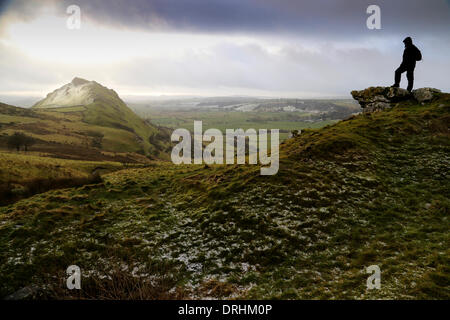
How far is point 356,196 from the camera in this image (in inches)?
788

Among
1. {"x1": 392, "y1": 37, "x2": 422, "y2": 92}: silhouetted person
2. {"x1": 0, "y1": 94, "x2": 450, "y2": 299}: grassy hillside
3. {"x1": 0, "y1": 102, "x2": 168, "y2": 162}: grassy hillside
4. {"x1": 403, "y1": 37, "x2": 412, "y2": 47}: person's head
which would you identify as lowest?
{"x1": 0, "y1": 94, "x2": 450, "y2": 299}: grassy hillside

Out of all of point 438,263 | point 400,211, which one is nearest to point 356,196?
point 400,211

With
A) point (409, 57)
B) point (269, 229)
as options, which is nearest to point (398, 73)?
point (409, 57)

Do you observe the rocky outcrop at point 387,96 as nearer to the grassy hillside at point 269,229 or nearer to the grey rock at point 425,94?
the grey rock at point 425,94

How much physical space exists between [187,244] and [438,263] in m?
14.5

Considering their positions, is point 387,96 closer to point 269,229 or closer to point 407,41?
point 407,41

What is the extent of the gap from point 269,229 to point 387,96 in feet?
111

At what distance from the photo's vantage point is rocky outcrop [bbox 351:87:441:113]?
34.8 metres

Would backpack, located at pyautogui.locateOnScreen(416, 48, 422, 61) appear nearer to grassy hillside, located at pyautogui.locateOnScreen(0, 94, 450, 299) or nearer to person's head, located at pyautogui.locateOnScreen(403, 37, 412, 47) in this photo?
person's head, located at pyautogui.locateOnScreen(403, 37, 412, 47)

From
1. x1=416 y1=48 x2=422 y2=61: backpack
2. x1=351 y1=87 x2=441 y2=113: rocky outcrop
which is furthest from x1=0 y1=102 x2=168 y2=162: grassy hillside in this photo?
x1=416 y1=48 x2=422 y2=61: backpack

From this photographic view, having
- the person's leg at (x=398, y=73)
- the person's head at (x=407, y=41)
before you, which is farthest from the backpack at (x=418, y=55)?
the person's leg at (x=398, y=73)

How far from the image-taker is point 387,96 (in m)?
37.5

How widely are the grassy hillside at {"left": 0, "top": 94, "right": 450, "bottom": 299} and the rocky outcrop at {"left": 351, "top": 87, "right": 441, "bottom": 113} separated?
7.15 metres
